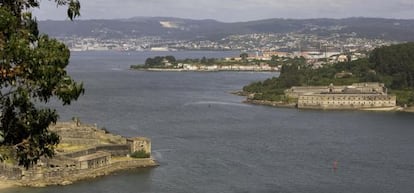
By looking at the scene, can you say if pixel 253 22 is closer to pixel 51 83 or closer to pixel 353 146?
pixel 353 146

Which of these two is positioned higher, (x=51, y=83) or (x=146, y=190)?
(x=51, y=83)

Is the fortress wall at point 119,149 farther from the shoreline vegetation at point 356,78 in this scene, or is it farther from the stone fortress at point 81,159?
the shoreline vegetation at point 356,78

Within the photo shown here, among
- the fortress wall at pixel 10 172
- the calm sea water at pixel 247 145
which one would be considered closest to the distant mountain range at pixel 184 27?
the calm sea water at pixel 247 145

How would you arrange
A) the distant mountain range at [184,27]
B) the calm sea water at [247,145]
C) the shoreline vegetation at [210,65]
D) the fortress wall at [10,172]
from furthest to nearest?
the distant mountain range at [184,27], the shoreline vegetation at [210,65], the calm sea water at [247,145], the fortress wall at [10,172]

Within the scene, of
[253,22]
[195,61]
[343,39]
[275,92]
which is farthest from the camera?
[253,22]

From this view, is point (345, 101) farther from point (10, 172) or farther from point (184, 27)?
point (184, 27)

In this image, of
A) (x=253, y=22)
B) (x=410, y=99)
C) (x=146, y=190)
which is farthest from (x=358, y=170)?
(x=253, y=22)
